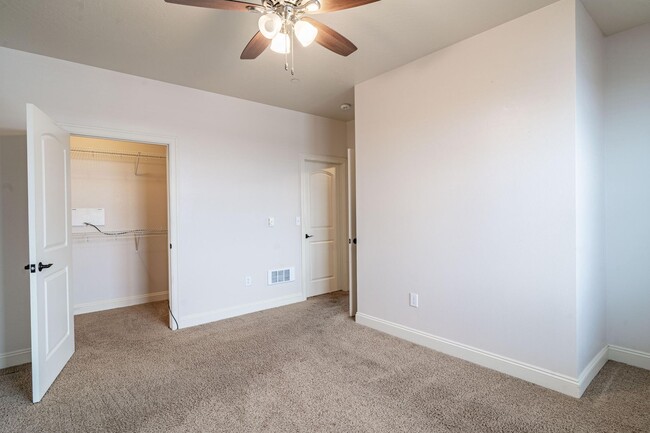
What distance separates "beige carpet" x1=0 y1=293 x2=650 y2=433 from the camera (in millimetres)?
1938

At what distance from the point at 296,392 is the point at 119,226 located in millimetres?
3622

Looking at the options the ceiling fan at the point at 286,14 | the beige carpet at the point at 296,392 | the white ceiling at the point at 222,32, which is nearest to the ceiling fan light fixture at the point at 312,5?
the ceiling fan at the point at 286,14

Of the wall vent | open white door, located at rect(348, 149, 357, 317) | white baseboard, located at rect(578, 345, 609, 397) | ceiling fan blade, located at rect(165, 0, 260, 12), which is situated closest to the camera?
ceiling fan blade, located at rect(165, 0, 260, 12)

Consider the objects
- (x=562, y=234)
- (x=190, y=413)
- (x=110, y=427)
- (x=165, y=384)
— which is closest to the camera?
(x=110, y=427)

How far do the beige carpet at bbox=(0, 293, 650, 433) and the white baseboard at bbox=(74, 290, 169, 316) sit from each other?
3.92 ft

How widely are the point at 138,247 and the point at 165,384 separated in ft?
9.19

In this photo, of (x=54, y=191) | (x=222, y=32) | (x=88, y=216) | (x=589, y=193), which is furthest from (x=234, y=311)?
(x=589, y=193)

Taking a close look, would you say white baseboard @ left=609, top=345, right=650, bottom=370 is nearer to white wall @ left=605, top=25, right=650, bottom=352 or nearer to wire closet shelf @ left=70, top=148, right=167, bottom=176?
white wall @ left=605, top=25, right=650, bottom=352

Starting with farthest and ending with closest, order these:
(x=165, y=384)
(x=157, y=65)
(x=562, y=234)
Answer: (x=157, y=65) < (x=165, y=384) < (x=562, y=234)

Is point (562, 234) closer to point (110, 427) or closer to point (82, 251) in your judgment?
point (110, 427)

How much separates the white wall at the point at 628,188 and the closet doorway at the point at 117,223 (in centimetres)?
451

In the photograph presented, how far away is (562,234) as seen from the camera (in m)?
2.24

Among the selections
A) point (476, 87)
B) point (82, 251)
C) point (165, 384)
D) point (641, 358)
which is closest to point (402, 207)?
point (476, 87)

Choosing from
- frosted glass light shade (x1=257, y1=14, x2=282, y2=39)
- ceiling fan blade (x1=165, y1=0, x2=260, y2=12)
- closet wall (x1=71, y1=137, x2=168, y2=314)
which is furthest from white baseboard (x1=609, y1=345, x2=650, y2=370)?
closet wall (x1=71, y1=137, x2=168, y2=314)
